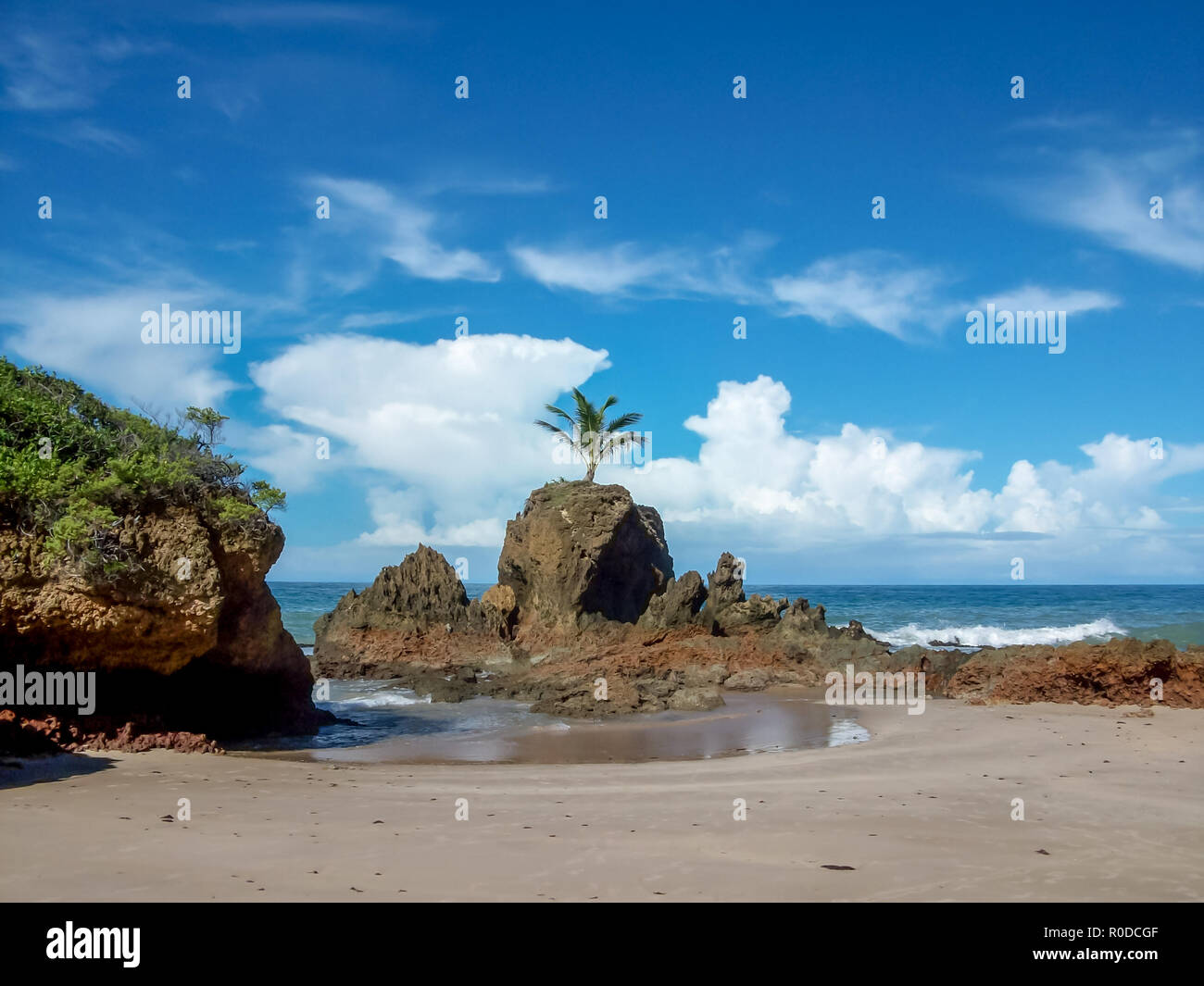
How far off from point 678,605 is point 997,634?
29891 mm

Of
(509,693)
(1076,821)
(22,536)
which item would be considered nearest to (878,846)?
(1076,821)

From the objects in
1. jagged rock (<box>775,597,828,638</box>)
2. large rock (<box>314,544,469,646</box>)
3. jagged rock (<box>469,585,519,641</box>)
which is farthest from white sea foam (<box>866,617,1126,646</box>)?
large rock (<box>314,544,469,646</box>)

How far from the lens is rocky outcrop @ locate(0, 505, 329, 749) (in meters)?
10.4

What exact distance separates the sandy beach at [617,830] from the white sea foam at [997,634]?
35.1 metres

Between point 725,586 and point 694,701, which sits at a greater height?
point 725,586

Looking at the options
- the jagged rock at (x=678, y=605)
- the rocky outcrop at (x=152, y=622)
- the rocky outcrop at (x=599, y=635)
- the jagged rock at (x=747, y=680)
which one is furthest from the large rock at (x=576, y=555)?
the rocky outcrop at (x=152, y=622)

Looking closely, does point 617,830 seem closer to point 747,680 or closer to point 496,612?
point 747,680

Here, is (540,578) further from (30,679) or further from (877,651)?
(30,679)

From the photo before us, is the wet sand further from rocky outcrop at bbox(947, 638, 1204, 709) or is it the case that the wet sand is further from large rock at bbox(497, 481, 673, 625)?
large rock at bbox(497, 481, 673, 625)

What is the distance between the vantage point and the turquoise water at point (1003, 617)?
4584 centimetres

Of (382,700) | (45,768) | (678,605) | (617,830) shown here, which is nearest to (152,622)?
(45,768)

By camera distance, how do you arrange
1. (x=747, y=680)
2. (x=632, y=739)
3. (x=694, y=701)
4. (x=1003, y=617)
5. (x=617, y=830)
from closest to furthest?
(x=617, y=830) → (x=632, y=739) → (x=694, y=701) → (x=747, y=680) → (x=1003, y=617)

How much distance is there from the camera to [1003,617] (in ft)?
194
